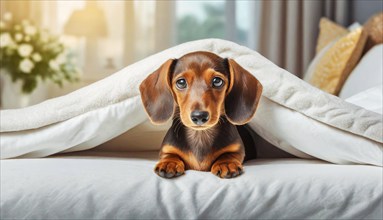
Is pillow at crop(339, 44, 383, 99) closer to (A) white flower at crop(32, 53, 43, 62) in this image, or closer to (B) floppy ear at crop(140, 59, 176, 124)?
(B) floppy ear at crop(140, 59, 176, 124)

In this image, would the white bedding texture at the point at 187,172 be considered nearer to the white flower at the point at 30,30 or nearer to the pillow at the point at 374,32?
the pillow at the point at 374,32

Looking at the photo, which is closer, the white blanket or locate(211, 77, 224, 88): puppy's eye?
locate(211, 77, 224, 88): puppy's eye

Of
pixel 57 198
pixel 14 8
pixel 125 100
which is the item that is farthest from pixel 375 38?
pixel 14 8

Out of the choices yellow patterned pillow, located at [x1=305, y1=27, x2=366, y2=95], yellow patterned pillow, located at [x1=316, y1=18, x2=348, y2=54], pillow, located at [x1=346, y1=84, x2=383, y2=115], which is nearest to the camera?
pillow, located at [x1=346, y1=84, x2=383, y2=115]

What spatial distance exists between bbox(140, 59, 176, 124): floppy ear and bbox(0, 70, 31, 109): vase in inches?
99.4

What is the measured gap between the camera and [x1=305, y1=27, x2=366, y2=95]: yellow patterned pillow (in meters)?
2.27

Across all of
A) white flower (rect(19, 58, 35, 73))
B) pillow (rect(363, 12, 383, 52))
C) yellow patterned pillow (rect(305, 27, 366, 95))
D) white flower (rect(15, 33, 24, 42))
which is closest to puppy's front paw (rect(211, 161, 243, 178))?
yellow patterned pillow (rect(305, 27, 366, 95))

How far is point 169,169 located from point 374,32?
162 cm

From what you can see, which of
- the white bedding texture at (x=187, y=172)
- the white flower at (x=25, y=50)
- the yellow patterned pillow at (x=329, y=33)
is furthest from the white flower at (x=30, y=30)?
the white bedding texture at (x=187, y=172)

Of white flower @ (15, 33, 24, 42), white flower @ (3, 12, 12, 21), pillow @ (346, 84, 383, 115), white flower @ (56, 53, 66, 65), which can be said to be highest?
pillow @ (346, 84, 383, 115)

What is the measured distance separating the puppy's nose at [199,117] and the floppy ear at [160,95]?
3.3 inches

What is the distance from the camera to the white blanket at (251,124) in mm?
1134

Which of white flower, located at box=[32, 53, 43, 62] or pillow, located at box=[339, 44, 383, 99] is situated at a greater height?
pillow, located at box=[339, 44, 383, 99]

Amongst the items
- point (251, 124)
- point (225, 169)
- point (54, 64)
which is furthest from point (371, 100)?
point (54, 64)
